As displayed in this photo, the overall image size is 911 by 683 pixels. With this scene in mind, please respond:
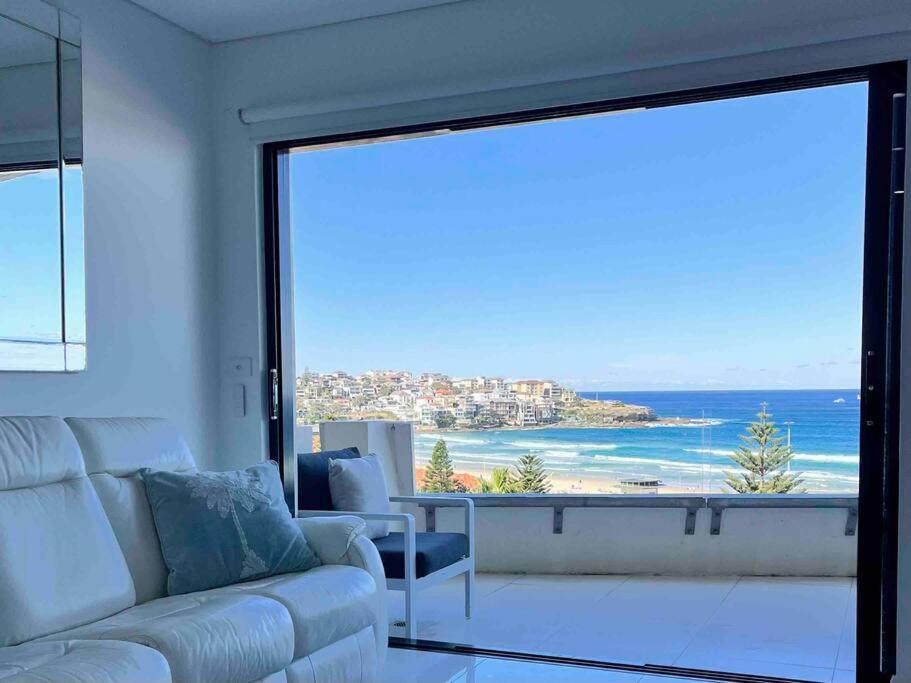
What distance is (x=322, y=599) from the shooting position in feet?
8.16

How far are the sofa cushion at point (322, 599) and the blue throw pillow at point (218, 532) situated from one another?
0.06m

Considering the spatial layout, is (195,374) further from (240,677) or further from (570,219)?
(570,219)

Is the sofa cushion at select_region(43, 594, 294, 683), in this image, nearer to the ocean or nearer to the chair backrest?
the chair backrest

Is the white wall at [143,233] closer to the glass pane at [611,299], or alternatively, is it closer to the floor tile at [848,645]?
the floor tile at [848,645]

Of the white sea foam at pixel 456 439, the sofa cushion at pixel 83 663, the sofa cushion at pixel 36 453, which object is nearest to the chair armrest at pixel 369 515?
the sofa cushion at pixel 36 453

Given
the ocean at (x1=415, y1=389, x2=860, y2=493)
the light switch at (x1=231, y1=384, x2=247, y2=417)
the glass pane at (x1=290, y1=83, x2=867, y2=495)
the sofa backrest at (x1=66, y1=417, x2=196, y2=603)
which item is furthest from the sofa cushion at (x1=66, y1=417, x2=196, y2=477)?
the ocean at (x1=415, y1=389, x2=860, y2=493)

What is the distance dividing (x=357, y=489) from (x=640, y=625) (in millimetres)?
1434

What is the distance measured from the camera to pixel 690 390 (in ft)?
43.4

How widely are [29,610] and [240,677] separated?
1.68 feet

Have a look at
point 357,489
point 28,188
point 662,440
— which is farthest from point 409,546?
point 662,440

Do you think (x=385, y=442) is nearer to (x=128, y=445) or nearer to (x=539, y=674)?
(x=539, y=674)

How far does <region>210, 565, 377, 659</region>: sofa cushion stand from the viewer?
2.38 metres

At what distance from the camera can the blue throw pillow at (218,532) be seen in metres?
2.55

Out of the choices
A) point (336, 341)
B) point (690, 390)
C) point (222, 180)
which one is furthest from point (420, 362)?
point (222, 180)
